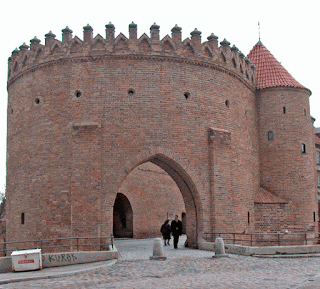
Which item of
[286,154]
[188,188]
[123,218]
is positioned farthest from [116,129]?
[123,218]

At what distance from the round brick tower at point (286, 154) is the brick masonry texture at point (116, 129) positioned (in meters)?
1.72

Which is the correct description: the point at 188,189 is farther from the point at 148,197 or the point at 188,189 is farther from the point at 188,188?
the point at 148,197

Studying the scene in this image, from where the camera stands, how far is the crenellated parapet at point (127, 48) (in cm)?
1900

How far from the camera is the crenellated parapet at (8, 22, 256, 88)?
19.0m

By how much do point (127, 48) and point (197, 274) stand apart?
33.2 ft

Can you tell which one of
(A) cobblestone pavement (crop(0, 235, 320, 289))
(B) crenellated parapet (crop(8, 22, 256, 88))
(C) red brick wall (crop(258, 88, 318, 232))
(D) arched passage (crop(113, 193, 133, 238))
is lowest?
(A) cobblestone pavement (crop(0, 235, 320, 289))

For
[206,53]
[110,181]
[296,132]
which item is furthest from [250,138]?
[110,181]

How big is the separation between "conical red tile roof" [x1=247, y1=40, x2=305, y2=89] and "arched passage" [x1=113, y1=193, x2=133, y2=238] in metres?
10.0

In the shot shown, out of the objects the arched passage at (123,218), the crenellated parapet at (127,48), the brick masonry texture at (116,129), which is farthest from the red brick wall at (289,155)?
the arched passage at (123,218)

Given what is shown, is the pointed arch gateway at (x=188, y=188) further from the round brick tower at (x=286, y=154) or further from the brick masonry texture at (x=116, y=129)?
the round brick tower at (x=286, y=154)

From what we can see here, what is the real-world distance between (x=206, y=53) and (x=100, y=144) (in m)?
5.98

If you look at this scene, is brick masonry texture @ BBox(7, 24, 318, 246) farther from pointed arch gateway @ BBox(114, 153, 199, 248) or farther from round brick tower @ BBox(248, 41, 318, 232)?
round brick tower @ BBox(248, 41, 318, 232)

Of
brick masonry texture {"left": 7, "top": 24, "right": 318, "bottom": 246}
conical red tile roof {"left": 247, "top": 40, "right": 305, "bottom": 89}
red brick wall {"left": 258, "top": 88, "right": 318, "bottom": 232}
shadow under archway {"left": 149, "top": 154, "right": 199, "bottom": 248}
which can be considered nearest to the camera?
brick masonry texture {"left": 7, "top": 24, "right": 318, "bottom": 246}

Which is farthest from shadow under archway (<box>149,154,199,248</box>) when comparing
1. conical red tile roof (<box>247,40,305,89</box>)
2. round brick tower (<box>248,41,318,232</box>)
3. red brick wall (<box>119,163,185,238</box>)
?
red brick wall (<box>119,163,185,238</box>)
